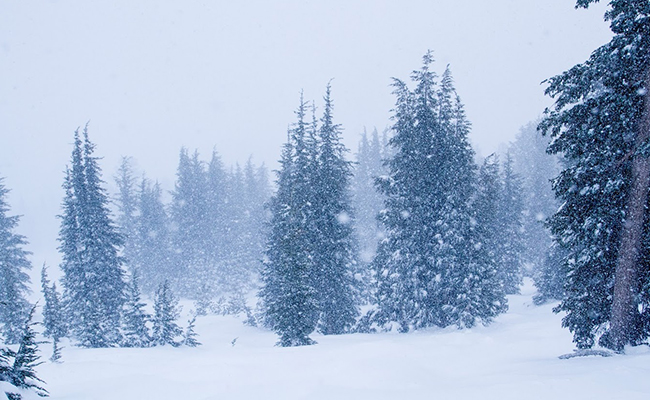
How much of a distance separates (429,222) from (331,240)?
17.9 ft

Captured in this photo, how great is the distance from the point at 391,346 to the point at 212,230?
4526cm

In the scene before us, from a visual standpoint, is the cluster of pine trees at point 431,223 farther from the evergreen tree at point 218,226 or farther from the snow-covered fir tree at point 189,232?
the snow-covered fir tree at point 189,232

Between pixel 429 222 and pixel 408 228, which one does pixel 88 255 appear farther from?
pixel 429 222

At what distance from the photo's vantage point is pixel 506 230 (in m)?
35.5

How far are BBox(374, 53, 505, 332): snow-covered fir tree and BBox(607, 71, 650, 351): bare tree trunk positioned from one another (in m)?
9.51

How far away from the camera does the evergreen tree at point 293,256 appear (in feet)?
53.1

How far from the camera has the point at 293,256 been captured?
652 inches

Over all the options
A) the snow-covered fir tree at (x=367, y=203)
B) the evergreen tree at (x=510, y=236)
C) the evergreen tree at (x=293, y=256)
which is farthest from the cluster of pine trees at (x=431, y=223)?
the snow-covered fir tree at (x=367, y=203)

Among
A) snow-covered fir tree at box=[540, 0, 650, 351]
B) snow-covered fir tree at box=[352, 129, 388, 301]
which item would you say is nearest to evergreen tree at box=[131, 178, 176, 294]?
snow-covered fir tree at box=[352, 129, 388, 301]

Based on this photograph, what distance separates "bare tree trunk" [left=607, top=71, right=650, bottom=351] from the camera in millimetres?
9078

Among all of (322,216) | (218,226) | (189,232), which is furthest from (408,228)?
(218,226)

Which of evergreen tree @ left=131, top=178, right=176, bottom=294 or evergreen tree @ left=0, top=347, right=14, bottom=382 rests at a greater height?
evergreen tree @ left=131, top=178, right=176, bottom=294

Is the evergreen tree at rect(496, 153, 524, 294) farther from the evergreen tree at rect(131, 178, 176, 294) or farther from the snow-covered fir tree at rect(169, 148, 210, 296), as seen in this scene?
the evergreen tree at rect(131, 178, 176, 294)

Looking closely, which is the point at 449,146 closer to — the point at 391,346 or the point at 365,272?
the point at 391,346
